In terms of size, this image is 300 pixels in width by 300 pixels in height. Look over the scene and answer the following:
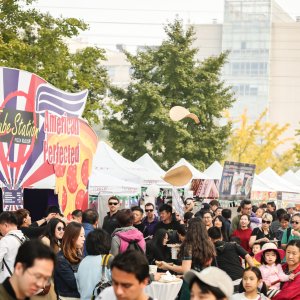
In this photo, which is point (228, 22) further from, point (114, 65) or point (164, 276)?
point (164, 276)

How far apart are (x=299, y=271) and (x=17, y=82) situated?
7564 millimetres

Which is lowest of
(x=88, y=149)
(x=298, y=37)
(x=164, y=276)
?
(x=164, y=276)

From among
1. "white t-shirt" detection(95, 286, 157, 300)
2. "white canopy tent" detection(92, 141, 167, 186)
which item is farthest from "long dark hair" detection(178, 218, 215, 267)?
"white canopy tent" detection(92, 141, 167, 186)

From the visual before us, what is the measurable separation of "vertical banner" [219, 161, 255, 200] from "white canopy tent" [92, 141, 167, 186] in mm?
2565

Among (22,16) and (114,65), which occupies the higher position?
(114,65)

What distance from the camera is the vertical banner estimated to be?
27.9 m

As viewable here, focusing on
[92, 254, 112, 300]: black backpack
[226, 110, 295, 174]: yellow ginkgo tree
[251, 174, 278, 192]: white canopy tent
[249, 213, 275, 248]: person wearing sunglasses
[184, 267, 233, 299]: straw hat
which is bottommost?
[92, 254, 112, 300]: black backpack

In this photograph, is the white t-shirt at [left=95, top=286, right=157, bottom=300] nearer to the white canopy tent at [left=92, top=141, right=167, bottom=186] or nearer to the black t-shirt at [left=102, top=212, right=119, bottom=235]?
the black t-shirt at [left=102, top=212, right=119, bottom=235]

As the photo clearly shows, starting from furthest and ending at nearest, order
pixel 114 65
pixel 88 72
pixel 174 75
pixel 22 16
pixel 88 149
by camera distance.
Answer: pixel 114 65 → pixel 174 75 → pixel 88 72 → pixel 22 16 → pixel 88 149

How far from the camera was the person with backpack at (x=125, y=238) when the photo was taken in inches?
486

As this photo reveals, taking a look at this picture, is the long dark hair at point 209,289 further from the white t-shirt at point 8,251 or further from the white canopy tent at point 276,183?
the white canopy tent at point 276,183

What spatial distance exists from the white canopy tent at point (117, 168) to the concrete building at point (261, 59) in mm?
111827

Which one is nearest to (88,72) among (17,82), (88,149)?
(88,149)

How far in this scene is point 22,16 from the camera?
3156 cm
